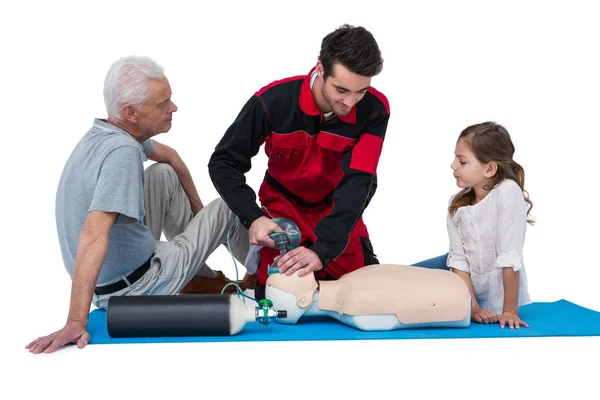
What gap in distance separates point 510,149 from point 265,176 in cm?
127

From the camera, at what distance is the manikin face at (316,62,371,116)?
325 cm

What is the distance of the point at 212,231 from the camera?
3713mm

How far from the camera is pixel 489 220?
3.36 meters

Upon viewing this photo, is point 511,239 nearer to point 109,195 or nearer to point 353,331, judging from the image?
point 353,331

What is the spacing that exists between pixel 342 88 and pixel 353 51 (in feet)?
0.57

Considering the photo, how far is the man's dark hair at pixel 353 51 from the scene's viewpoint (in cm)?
321

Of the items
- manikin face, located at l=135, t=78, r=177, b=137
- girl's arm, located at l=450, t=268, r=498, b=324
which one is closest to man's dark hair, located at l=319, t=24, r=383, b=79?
manikin face, located at l=135, t=78, r=177, b=137

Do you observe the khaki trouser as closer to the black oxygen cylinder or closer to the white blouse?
the black oxygen cylinder

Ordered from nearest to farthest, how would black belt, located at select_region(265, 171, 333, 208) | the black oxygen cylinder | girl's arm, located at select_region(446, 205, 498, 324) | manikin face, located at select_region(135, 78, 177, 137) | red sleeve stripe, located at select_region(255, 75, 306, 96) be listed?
the black oxygen cylinder < manikin face, located at select_region(135, 78, 177, 137) < girl's arm, located at select_region(446, 205, 498, 324) < red sleeve stripe, located at select_region(255, 75, 306, 96) < black belt, located at select_region(265, 171, 333, 208)

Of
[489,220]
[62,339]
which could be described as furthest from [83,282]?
[489,220]

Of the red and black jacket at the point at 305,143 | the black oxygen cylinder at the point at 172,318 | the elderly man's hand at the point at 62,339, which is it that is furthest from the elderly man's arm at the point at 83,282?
the red and black jacket at the point at 305,143

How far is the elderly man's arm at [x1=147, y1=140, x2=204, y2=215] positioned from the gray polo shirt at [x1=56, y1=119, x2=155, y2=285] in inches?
23.6

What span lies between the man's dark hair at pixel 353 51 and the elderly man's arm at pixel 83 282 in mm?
1142

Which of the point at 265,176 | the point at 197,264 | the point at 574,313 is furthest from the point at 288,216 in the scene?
the point at 574,313
